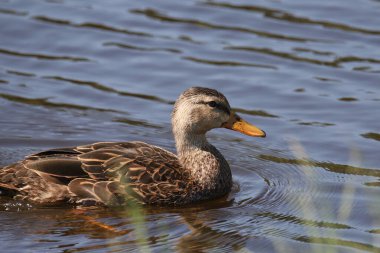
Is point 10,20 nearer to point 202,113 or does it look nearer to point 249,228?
point 202,113

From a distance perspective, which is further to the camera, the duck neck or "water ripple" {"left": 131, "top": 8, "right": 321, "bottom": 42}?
"water ripple" {"left": 131, "top": 8, "right": 321, "bottom": 42}

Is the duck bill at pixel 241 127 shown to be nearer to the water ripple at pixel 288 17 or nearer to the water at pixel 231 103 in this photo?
the water at pixel 231 103

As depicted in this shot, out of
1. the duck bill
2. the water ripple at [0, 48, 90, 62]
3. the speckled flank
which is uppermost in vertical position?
the water ripple at [0, 48, 90, 62]

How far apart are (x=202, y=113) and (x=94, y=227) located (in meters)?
2.03

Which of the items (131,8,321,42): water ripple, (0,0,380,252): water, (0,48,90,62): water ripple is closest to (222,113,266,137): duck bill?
(0,0,380,252): water

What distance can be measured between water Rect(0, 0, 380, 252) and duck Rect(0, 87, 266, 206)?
0.54 ft

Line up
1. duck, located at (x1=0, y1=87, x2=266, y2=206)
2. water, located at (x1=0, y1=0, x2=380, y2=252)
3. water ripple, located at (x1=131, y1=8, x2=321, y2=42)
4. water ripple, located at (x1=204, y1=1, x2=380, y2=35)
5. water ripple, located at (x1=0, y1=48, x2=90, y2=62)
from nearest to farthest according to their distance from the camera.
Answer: water, located at (x1=0, y1=0, x2=380, y2=252) < duck, located at (x1=0, y1=87, x2=266, y2=206) < water ripple, located at (x1=0, y1=48, x2=90, y2=62) < water ripple, located at (x1=131, y1=8, x2=321, y2=42) < water ripple, located at (x1=204, y1=1, x2=380, y2=35)

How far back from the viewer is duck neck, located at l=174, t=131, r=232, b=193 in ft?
38.6

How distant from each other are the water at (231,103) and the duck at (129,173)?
0.16 meters

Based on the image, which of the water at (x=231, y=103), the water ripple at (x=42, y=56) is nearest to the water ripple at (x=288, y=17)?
the water at (x=231, y=103)

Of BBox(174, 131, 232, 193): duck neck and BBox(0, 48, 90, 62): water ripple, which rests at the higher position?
BBox(0, 48, 90, 62): water ripple

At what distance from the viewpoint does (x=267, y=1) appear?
17781 millimetres

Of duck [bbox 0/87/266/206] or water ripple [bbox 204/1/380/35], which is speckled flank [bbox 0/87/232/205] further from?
water ripple [bbox 204/1/380/35]

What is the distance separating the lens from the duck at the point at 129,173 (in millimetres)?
11195
